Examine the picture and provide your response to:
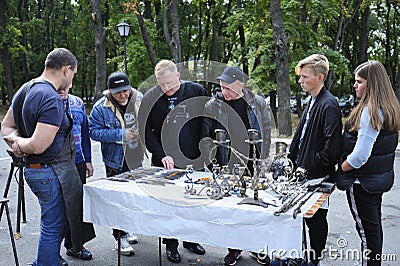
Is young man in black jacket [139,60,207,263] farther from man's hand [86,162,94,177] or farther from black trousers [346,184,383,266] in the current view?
black trousers [346,184,383,266]

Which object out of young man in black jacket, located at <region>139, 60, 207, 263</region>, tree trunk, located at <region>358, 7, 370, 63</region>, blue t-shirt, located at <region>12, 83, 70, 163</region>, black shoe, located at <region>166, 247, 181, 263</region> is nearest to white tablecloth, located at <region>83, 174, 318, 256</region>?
blue t-shirt, located at <region>12, 83, 70, 163</region>

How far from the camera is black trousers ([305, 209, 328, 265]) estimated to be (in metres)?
3.06

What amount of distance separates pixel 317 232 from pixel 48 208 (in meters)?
1.89

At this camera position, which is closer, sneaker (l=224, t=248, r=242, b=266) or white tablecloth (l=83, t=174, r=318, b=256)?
white tablecloth (l=83, t=174, r=318, b=256)

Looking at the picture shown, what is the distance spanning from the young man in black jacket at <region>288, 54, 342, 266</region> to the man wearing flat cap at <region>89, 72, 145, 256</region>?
4.68 ft

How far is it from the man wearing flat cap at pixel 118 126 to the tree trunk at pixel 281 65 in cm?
723

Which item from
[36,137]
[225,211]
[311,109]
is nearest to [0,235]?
[36,137]

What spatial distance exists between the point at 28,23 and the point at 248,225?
894 inches

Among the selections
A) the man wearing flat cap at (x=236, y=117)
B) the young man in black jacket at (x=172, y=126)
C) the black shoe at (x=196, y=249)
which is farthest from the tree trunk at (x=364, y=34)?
the black shoe at (x=196, y=249)

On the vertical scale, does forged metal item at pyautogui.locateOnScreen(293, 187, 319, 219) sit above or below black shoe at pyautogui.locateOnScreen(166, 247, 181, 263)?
above

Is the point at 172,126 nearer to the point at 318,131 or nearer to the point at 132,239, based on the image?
the point at 132,239

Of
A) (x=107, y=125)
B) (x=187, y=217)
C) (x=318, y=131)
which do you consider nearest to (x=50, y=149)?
(x=107, y=125)

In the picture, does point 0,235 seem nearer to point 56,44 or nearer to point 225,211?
point 225,211

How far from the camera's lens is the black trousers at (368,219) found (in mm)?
2807
